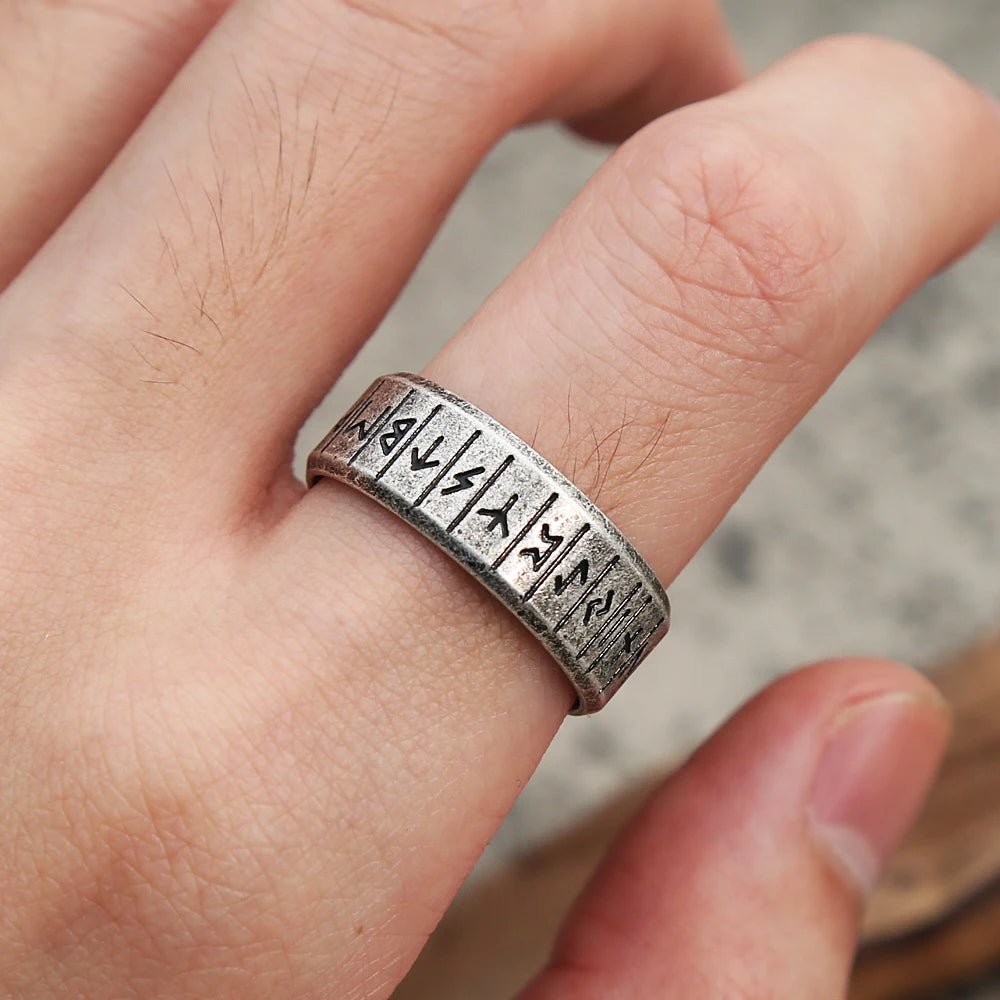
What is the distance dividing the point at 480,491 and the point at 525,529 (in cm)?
5

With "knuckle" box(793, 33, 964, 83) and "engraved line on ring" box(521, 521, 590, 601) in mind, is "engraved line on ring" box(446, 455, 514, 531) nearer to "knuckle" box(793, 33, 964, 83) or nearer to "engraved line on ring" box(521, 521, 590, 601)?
"engraved line on ring" box(521, 521, 590, 601)

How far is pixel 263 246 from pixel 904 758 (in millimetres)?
808

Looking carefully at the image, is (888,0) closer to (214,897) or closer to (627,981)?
(627,981)

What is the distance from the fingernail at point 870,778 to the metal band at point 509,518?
0.35m

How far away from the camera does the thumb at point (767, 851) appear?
3.48ft

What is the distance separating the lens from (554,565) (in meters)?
0.87

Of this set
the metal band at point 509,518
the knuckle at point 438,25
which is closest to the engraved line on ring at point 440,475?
the metal band at point 509,518

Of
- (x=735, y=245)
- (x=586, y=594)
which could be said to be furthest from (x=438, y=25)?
(x=586, y=594)

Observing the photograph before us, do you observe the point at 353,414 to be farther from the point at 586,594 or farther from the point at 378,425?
the point at 586,594

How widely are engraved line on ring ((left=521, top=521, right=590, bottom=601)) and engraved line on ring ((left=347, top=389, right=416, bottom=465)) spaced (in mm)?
173

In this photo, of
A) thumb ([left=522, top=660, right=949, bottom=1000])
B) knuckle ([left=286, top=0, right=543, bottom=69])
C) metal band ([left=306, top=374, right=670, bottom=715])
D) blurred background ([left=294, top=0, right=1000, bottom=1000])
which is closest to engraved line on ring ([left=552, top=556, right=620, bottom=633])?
metal band ([left=306, top=374, right=670, bottom=715])

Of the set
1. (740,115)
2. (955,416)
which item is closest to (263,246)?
(740,115)

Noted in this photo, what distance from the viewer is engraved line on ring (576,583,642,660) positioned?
90 centimetres

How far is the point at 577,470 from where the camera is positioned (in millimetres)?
922
